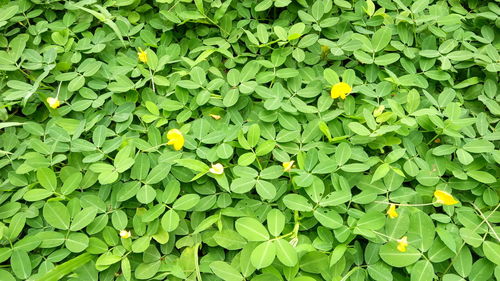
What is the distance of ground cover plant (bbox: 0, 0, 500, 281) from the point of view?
5.27ft

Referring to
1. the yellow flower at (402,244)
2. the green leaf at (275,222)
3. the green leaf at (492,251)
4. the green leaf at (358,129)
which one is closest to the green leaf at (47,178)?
the green leaf at (275,222)

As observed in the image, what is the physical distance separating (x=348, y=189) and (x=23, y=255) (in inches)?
52.3

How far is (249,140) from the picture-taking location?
71.2 inches

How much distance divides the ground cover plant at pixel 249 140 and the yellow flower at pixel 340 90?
1 centimetres

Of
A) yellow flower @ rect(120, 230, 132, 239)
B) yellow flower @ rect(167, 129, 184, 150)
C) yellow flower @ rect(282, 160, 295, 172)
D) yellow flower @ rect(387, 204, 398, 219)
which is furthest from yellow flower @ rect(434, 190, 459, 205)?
yellow flower @ rect(120, 230, 132, 239)

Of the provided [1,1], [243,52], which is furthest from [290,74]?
[1,1]

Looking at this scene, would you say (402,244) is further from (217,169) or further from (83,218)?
(83,218)

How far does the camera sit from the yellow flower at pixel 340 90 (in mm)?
1946

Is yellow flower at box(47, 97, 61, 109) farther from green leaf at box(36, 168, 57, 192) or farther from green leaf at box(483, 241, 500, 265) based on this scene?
green leaf at box(483, 241, 500, 265)

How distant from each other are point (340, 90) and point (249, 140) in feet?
1.69

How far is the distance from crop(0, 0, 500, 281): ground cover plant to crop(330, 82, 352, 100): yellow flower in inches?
0.4

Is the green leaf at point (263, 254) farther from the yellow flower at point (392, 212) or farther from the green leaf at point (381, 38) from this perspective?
the green leaf at point (381, 38)

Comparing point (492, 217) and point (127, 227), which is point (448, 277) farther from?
point (127, 227)

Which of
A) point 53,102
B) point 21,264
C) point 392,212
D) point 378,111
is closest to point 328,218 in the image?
point 392,212
